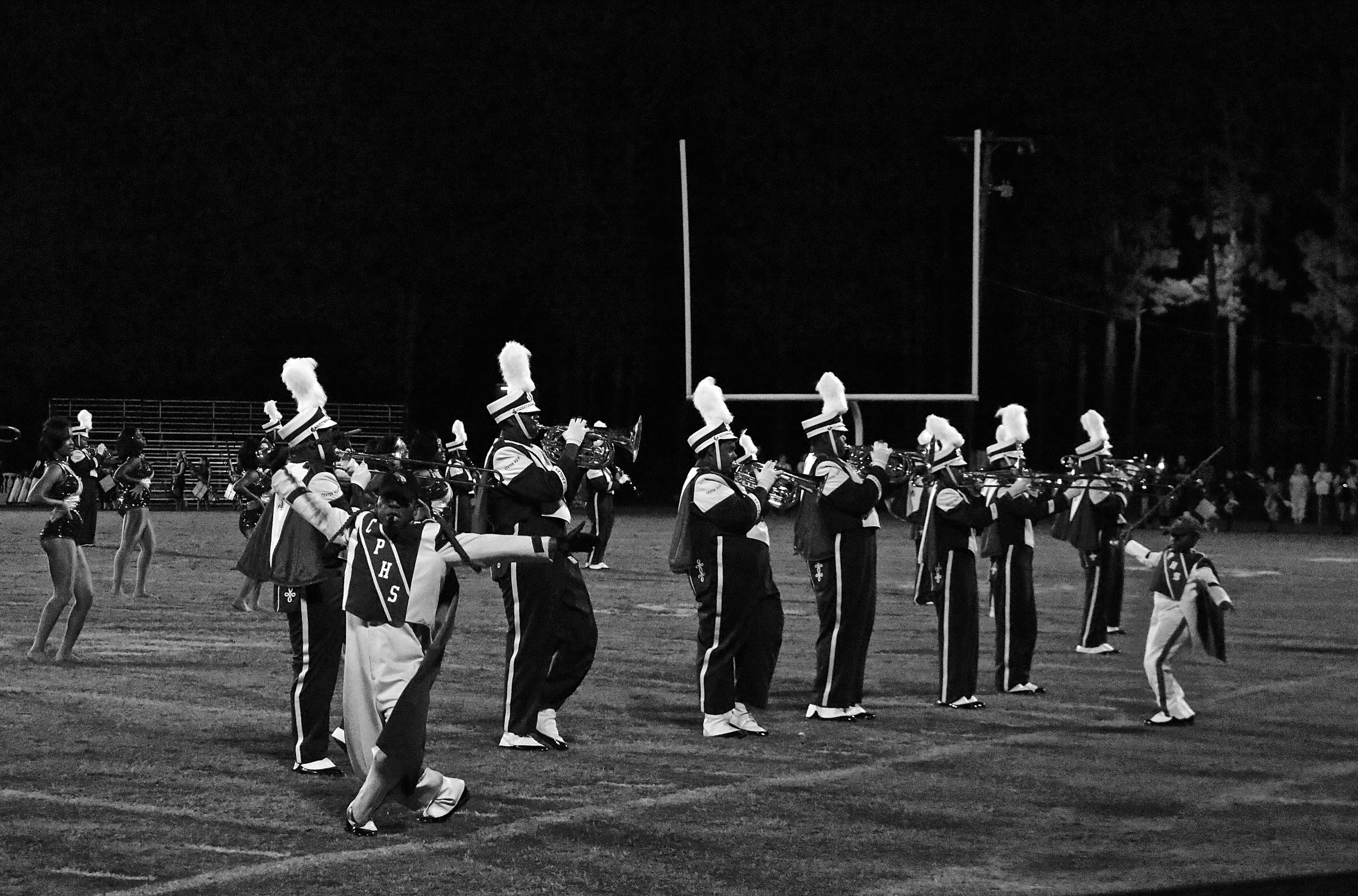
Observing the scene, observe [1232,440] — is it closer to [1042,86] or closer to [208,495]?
[1042,86]

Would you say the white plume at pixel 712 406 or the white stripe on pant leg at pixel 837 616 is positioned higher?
the white plume at pixel 712 406

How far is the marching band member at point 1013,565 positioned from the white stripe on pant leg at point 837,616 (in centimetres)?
208

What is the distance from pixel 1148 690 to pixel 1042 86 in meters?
45.0

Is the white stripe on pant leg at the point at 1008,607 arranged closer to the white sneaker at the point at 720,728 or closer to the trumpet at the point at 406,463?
the white sneaker at the point at 720,728

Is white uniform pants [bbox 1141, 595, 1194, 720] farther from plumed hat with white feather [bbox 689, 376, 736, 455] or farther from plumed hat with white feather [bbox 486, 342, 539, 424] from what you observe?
plumed hat with white feather [bbox 486, 342, 539, 424]

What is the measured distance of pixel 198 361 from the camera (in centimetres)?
5381

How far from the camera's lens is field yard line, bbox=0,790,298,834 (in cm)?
816

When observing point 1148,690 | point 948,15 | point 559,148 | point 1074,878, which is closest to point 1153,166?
point 948,15

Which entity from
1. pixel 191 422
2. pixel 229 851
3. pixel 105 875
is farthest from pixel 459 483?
pixel 191 422

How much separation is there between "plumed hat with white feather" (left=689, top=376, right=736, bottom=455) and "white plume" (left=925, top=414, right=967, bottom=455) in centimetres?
220

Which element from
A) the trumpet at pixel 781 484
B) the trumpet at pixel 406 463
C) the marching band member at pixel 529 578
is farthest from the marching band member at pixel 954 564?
the trumpet at pixel 406 463

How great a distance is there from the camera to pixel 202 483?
4259cm

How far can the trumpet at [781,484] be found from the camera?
37.8 ft

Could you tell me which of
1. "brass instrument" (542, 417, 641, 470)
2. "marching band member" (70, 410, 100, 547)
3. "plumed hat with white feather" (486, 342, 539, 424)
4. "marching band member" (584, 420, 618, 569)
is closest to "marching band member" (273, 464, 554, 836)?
"plumed hat with white feather" (486, 342, 539, 424)
